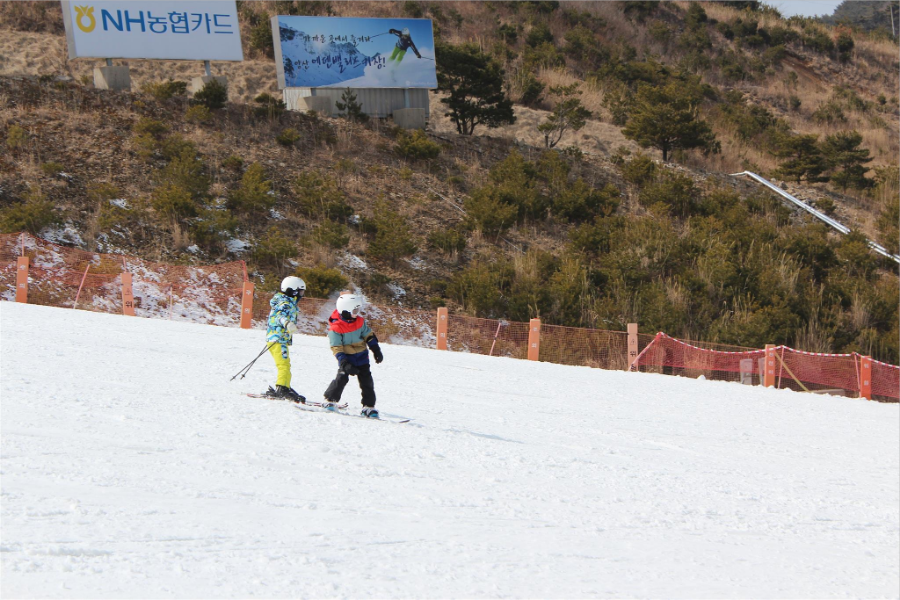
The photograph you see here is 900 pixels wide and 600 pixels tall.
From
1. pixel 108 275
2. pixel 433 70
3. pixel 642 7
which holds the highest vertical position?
pixel 642 7

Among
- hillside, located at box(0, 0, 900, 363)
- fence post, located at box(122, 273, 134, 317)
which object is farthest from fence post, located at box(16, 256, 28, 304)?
hillside, located at box(0, 0, 900, 363)

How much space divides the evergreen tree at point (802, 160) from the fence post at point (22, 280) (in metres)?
34.6

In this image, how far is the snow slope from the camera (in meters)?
5.31

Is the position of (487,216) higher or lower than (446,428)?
higher

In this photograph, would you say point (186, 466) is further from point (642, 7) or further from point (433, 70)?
point (642, 7)

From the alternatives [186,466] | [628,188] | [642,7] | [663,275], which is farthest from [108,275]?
[642,7]

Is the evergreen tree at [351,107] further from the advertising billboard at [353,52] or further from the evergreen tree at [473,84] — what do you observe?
the evergreen tree at [473,84]

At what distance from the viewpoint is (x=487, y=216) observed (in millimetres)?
31125

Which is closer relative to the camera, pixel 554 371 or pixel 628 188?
pixel 554 371

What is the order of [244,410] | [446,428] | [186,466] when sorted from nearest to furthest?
1. [186,466]
2. [244,410]
3. [446,428]

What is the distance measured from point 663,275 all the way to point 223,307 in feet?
49.9

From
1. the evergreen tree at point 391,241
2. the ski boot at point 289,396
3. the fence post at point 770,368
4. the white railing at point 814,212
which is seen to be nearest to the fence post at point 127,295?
the evergreen tree at point 391,241

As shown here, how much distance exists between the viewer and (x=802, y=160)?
41.2m

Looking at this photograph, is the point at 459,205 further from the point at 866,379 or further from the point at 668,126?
the point at 866,379
